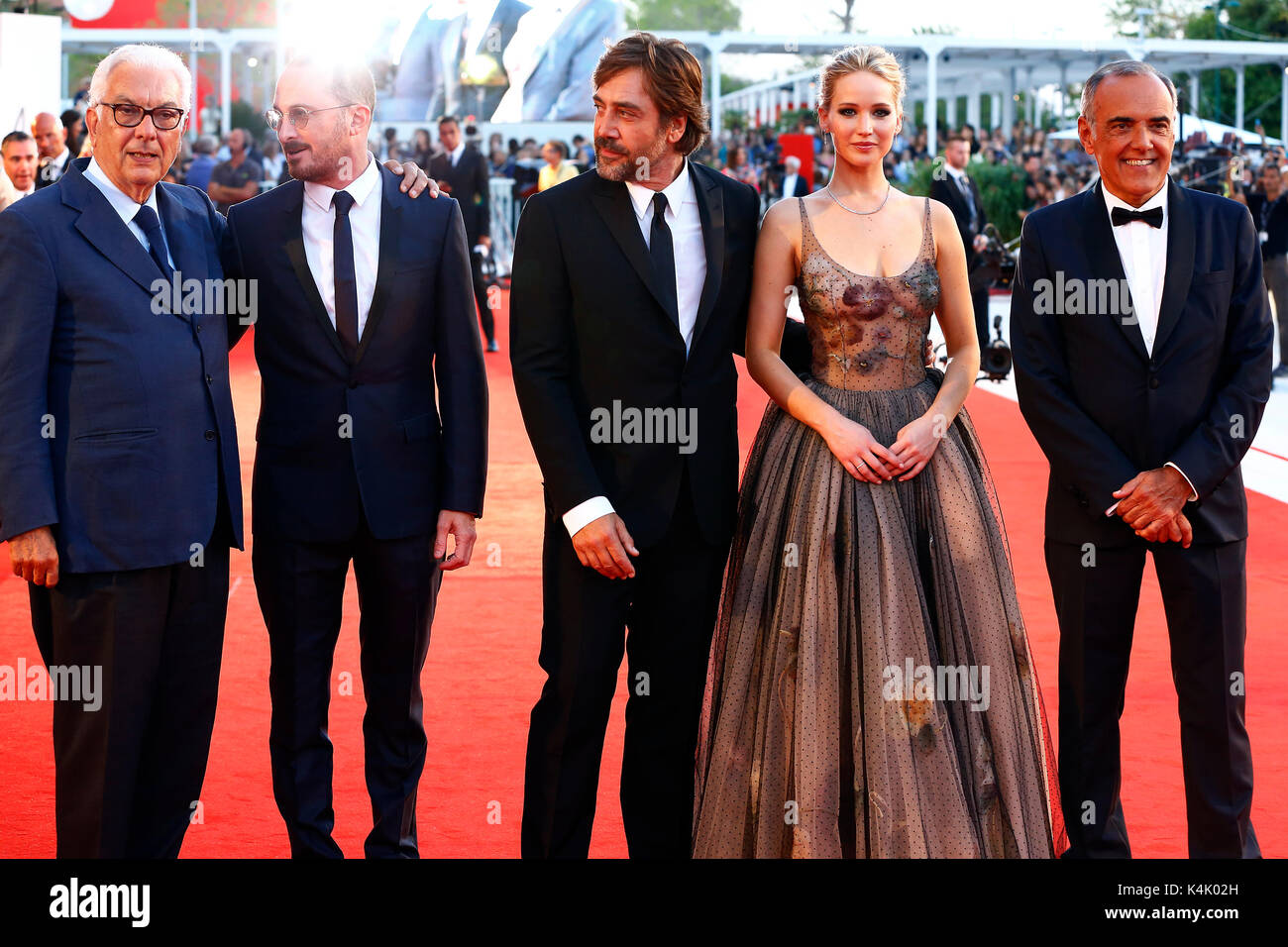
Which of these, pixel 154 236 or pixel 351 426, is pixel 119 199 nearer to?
pixel 154 236

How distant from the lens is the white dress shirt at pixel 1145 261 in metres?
3.24

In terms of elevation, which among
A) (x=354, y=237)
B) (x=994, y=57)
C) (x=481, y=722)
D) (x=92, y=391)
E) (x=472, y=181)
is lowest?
(x=481, y=722)

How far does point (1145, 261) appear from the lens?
3256 millimetres

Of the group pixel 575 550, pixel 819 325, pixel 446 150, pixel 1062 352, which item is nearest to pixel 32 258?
pixel 575 550

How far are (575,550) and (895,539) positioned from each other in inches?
26.0

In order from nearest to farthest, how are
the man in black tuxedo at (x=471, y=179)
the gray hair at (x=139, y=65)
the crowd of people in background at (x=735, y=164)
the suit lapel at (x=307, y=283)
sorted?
the gray hair at (x=139, y=65), the suit lapel at (x=307, y=283), the crowd of people in background at (x=735, y=164), the man in black tuxedo at (x=471, y=179)

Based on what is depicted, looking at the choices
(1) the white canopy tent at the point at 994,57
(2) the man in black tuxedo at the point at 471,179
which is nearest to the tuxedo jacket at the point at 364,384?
(2) the man in black tuxedo at the point at 471,179

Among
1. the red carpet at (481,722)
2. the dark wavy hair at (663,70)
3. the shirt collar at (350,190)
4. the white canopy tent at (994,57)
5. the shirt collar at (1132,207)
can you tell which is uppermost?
the white canopy tent at (994,57)

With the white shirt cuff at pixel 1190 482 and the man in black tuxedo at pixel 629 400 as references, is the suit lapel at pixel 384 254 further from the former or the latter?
the white shirt cuff at pixel 1190 482

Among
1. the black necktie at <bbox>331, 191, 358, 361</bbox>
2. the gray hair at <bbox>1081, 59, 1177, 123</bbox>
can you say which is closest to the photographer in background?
the gray hair at <bbox>1081, 59, 1177, 123</bbox>

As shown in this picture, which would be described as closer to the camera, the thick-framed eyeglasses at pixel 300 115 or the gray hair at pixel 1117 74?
the thick-framed eyeglasses at pixel 300 115

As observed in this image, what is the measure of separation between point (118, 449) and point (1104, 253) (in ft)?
6.88

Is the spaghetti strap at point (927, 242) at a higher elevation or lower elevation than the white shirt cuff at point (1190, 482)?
higher

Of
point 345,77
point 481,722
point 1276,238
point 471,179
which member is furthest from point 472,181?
point 345,77
